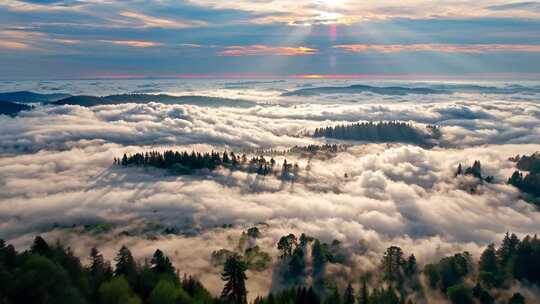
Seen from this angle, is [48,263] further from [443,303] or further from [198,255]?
[443,303]

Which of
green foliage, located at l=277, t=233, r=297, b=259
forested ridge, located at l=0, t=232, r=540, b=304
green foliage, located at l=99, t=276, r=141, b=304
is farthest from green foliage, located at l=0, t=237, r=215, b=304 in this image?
green foliage, located at l=277, t=233, r=297, b=259

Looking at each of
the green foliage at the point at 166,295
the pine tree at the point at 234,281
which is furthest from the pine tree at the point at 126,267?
the pine tree at the point at 234,281

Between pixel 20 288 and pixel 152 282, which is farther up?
pixel 20 288

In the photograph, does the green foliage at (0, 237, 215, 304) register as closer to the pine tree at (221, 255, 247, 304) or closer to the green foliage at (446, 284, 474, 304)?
the pine tree at (221, 255, 247, 304)

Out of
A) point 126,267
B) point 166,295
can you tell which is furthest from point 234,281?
point 126,267

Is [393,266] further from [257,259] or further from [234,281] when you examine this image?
[234,281]

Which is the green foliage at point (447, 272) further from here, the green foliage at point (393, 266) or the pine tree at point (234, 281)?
the pine tree at point (234, 281)

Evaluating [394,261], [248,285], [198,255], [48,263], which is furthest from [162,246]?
[48,263]

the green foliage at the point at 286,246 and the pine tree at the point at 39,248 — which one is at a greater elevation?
the pine tree at the point at 39,248
